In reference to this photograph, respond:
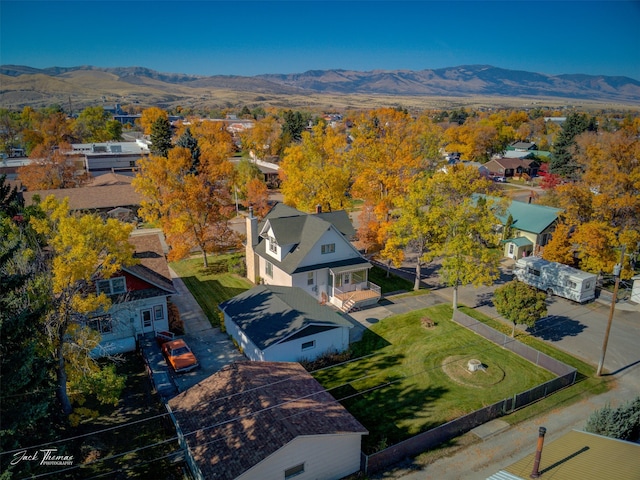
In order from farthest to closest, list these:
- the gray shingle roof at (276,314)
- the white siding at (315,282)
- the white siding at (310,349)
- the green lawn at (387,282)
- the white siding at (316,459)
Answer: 1. the green lawn at (387,282)
2. the white siding at (315,282)
3. the gray shingle roof at (276,314)
4. the white siding at (310,349)
5. the white siding at (316,459)

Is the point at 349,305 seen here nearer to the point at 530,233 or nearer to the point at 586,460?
the point at 586,460

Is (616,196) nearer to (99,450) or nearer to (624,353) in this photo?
(624,353)

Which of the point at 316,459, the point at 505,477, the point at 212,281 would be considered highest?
the point at 505,477

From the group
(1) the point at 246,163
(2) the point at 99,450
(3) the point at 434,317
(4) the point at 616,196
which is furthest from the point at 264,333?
(1) the point at 246,163

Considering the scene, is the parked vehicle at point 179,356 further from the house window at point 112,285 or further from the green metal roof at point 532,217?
the green metal roof at point 532,217

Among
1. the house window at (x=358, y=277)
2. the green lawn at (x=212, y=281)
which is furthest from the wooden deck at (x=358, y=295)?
the green lawn at (x=212, y=281)

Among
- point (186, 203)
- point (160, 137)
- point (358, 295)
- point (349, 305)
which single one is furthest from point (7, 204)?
point (160, 137)
